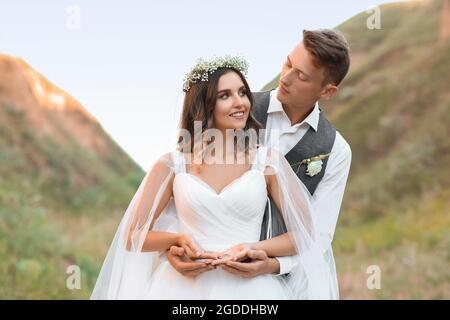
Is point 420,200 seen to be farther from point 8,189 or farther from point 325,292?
point 325,292

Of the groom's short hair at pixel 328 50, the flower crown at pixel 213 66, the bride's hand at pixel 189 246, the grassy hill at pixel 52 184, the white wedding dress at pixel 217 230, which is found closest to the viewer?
the bride's hand at pixel 189 246

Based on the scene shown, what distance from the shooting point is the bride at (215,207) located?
3.09m

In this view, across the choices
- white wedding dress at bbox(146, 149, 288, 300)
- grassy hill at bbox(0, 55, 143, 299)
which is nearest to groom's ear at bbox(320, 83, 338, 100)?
white wedding dress at bbox(146, 149, 288, 300)

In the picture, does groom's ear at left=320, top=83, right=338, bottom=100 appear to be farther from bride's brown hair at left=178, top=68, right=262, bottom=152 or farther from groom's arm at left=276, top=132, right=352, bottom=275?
bride's brown hair at left=178, top=68, right=262, bottom=152

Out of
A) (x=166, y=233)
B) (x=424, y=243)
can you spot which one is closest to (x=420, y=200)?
(x=424, y=243)

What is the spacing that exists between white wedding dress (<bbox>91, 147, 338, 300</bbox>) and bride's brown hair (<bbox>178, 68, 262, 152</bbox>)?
12 centimetres

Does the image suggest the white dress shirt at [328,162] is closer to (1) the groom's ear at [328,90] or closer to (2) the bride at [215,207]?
(1) the groom's ear at [328,90]

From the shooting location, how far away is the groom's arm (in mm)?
3518

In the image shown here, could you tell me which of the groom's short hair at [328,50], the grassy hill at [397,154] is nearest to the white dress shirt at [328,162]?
the groom's short hair at [328,50]

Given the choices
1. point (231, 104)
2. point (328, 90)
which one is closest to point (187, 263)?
point (231, 104)

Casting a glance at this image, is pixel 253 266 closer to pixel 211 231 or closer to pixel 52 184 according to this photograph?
pixel 211 231

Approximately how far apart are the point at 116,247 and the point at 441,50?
1111 cm

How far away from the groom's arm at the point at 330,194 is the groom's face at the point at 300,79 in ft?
0.98

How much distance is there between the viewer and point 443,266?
10.6 metres
